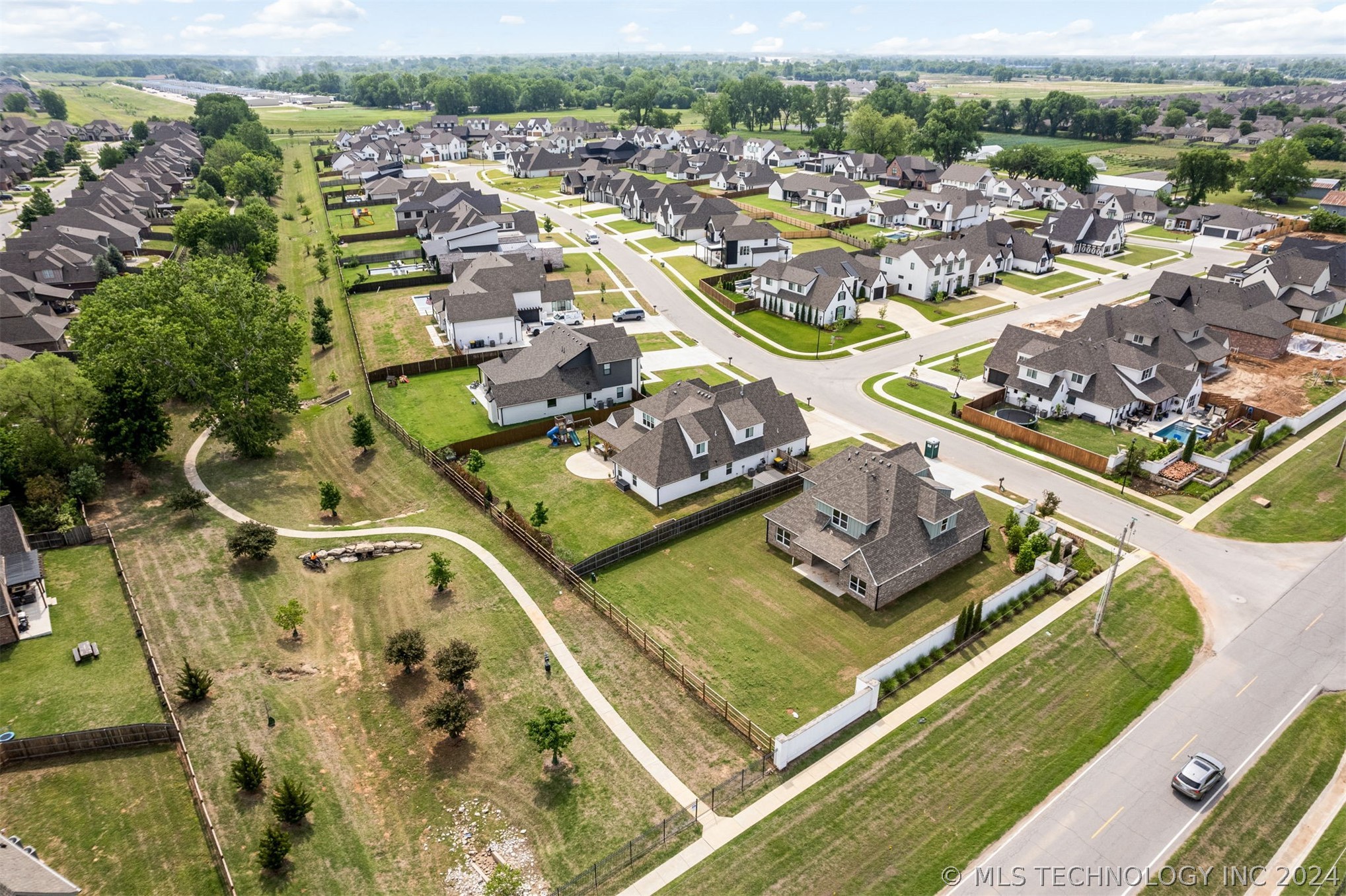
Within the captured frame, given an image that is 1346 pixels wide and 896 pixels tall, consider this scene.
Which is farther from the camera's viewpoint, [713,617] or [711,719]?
[713,617]

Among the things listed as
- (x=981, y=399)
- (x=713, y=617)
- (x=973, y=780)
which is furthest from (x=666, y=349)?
(x=973, y=780)

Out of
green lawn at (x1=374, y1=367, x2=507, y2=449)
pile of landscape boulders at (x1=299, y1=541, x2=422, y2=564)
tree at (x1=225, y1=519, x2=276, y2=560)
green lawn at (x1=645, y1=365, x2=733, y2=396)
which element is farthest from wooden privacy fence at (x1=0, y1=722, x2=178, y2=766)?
green lawn at (x1=645, y1=365, x2=733, y2=396)

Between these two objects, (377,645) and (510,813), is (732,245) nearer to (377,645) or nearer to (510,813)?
(377,645)

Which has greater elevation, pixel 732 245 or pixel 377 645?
pixel 732 245

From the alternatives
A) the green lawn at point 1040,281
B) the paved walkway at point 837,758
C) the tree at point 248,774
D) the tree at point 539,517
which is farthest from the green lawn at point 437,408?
the green lawn at point 1040,281

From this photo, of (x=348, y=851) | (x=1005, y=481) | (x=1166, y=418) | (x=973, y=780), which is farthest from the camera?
(x=1166, y=418)
